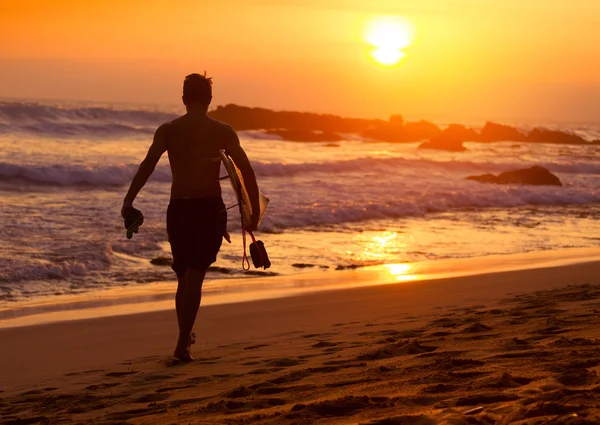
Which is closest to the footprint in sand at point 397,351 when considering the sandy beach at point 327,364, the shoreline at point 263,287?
the sandy beach at point 327,364

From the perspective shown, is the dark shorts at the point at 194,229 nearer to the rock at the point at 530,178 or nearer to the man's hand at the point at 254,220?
the man's hand at the point at 254,220

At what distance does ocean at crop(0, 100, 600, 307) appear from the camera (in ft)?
31.4

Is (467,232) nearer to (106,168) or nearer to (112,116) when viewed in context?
(106,168)

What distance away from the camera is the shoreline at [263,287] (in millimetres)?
7168

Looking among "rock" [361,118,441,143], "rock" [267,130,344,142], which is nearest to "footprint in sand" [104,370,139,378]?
"rock" [267,130,344,142]

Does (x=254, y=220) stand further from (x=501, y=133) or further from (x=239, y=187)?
(x=501, y=133)

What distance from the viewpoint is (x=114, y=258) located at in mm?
9969

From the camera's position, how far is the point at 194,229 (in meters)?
5.00

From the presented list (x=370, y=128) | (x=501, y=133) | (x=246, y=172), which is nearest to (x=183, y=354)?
(x=246, y=172)

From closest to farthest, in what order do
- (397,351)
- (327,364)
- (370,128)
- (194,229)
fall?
(327,364), (397,351), (194,229), (370,128)

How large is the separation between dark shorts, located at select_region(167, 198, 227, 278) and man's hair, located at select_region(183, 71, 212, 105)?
0.64m

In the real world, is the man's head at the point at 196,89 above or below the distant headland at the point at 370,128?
below

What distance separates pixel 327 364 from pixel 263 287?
13.3ft

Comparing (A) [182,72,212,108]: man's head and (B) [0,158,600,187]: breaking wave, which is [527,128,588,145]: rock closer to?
(B) [0,158,600,187]: breaking wave
